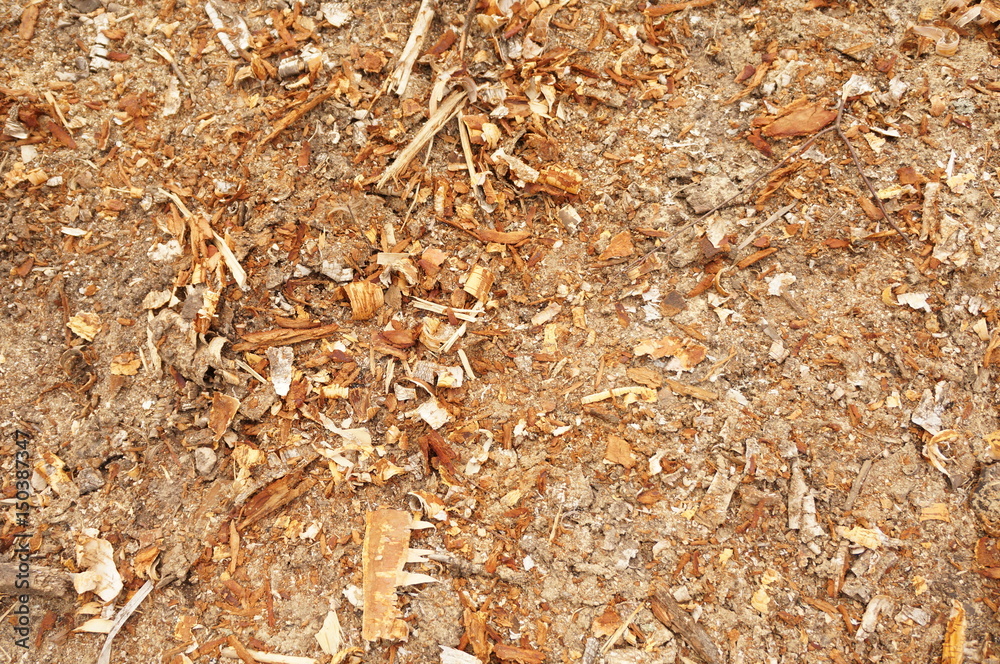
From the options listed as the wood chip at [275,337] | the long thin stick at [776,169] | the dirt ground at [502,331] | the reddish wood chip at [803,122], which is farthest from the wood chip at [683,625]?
the reddish wood chip at [803,122]

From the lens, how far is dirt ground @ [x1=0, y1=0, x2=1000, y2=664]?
73.7 inches

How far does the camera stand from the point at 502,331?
2.12 meters

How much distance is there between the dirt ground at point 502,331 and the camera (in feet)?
6.14

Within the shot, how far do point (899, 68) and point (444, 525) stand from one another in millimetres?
2313

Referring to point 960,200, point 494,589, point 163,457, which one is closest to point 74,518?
point 163,457

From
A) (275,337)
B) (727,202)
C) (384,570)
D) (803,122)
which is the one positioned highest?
(803,122)

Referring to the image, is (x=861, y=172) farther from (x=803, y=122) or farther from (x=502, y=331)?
(x=502, y=331)

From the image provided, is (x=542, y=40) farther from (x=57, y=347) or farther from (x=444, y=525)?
(x=57, y=347)

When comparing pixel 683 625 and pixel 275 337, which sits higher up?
pixel 275 337

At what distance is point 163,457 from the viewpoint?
2.00 m

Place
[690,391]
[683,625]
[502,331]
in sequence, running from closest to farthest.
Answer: [683,625] < [690,391] < [502,331]

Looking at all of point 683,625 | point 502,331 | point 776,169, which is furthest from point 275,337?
point 776,169

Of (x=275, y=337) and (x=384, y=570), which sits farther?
(x=275, y=337)

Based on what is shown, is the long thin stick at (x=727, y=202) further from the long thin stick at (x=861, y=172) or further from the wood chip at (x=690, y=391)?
the wood chip at (x=690, y=391)
